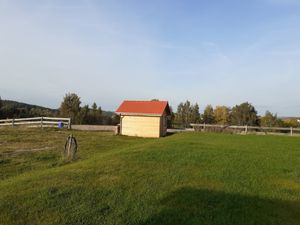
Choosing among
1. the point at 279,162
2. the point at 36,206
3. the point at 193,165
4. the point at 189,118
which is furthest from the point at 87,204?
the point at 189,118

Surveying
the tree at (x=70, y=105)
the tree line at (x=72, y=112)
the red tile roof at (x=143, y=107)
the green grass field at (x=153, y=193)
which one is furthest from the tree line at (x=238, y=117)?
the green grass field at (x=153, y=193)

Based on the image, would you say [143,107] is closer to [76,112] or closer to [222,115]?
[76,112]

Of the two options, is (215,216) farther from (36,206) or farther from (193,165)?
(193,165)

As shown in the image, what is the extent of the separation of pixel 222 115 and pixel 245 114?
917 cm

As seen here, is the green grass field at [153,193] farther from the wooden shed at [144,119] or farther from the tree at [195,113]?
the tree at [195,113]

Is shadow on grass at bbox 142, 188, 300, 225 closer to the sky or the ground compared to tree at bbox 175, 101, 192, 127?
closer to the ground

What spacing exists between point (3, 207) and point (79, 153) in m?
8.98

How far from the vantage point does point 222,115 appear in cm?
7256

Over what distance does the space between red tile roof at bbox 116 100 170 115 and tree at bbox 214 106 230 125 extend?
38.0 m

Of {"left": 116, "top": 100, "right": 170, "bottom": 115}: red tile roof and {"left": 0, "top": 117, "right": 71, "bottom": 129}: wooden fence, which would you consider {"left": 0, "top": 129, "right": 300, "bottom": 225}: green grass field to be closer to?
{"left": 116, "top": 100, "right": 170, "bottom": 115}: red tile roof

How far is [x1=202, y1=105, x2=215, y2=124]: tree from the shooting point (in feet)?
223

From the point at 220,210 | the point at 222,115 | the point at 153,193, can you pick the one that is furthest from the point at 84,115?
→ the point at 220,210

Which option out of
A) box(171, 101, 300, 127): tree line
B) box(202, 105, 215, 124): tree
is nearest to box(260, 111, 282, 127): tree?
box(171, 101, 300, 127): tree line

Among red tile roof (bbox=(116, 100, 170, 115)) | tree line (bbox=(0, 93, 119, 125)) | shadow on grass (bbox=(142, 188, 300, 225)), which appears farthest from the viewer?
tree line (bbox=(0, 93, 119, 125))
